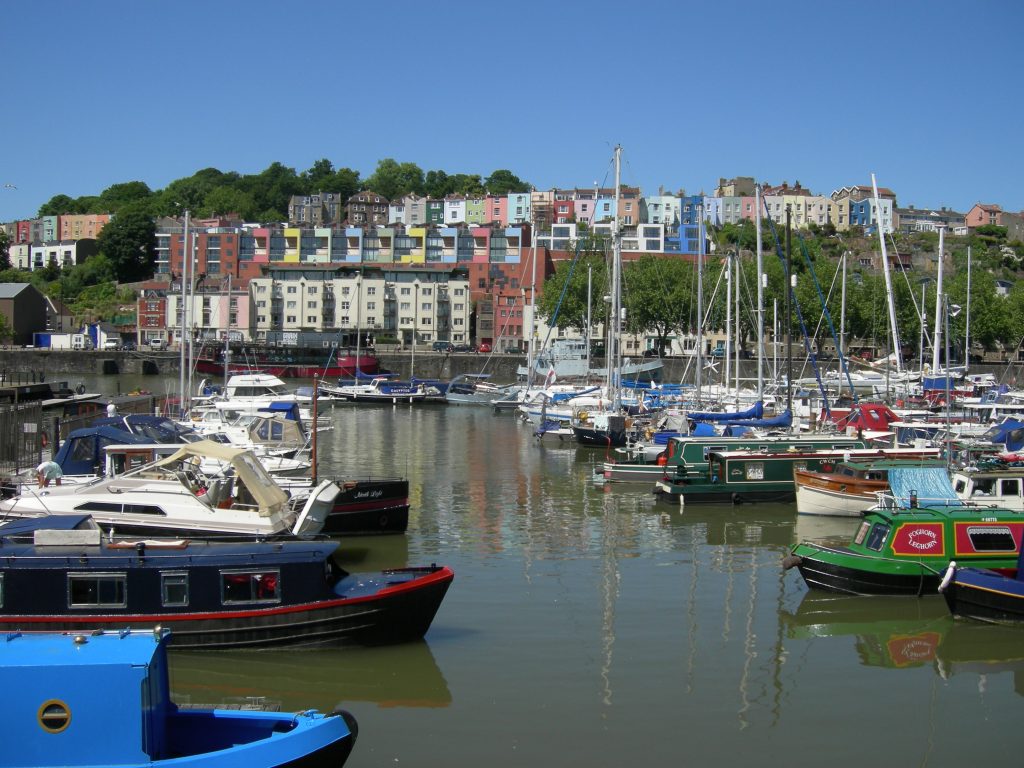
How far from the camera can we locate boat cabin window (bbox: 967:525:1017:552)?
71.3 feet

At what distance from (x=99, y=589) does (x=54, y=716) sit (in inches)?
239

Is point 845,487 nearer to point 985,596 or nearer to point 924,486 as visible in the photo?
point 924,486

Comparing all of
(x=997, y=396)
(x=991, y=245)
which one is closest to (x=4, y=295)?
(x=997, y=396)

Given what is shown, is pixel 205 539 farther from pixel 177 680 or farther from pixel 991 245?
pixel 991 245

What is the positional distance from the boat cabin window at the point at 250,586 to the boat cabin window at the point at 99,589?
5.15ft

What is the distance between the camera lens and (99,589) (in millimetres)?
17219

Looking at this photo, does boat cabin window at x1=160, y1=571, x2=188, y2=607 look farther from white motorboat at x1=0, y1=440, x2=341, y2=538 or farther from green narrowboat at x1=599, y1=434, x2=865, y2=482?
green narrowboat at x1=599, y1=434, x2=865, y2=482

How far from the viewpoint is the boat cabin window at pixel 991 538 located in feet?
71.3

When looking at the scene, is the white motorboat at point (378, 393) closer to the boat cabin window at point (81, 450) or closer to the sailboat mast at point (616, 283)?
the sailboat mast at point (616, 283)

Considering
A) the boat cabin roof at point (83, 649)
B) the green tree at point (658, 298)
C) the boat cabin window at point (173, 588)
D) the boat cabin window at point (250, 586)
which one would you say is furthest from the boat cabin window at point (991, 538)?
the green tree at point (658, 298)

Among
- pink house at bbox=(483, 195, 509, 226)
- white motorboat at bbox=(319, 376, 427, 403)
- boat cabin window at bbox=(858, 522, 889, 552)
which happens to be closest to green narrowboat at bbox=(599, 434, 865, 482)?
boat cabin window at bbox=(858, 522, 889, 552)

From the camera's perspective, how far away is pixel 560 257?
139m

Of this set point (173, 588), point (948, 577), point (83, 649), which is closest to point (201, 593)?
point (173, 588)

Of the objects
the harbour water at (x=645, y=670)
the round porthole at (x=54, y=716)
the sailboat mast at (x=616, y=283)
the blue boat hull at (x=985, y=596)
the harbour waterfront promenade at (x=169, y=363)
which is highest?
the sailboat mast at (x=616, y=283)
